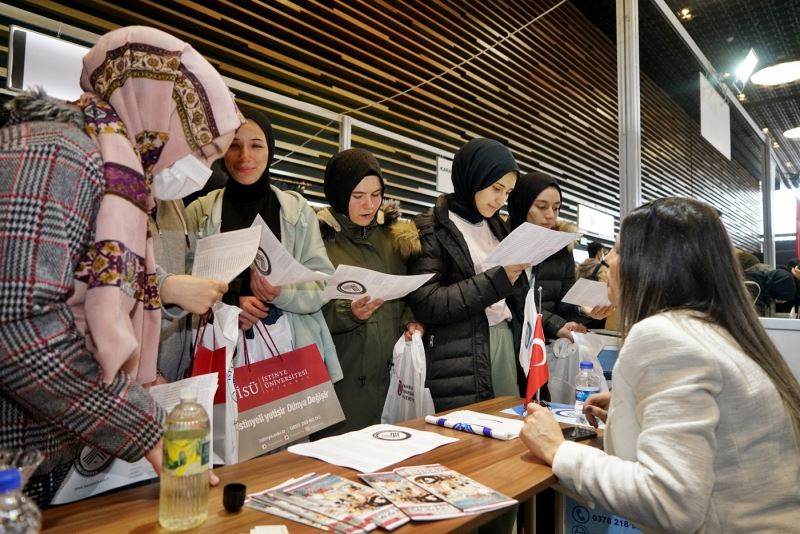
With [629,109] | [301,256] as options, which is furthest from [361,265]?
[629,109]

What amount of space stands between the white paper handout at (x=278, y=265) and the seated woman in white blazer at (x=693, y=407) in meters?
0.83

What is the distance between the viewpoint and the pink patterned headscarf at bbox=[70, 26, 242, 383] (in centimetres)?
93

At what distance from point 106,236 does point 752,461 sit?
1.31 meters

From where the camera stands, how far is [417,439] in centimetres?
148

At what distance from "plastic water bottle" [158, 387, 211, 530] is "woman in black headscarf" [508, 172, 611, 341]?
192cm

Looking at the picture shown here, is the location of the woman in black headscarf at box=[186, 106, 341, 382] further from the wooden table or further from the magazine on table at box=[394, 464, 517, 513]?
the magazine on table at box=[394, 464, 517, 513]

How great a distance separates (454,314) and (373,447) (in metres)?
0.80

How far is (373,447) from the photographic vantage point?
55.2 inches

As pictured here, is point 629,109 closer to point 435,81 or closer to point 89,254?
point 435,81

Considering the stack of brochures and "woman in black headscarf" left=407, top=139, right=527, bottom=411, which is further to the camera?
"woman in black headscarf" left=407, top=139, right=527, bottom=411

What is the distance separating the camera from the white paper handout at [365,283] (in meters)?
1.76

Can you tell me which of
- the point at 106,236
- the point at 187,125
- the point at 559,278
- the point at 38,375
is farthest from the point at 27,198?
the point at 559,278

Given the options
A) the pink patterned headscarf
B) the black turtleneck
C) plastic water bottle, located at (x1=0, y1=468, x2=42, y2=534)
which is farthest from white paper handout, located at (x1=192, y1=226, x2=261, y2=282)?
plastic water bottle, located at (x1=0, y1=468, x2=42, y2=534)

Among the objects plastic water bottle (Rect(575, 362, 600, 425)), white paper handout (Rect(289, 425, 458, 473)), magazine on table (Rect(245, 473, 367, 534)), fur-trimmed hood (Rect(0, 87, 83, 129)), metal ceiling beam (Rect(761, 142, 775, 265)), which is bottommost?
magazine on table (Rect(245, 473, 367, 534))
